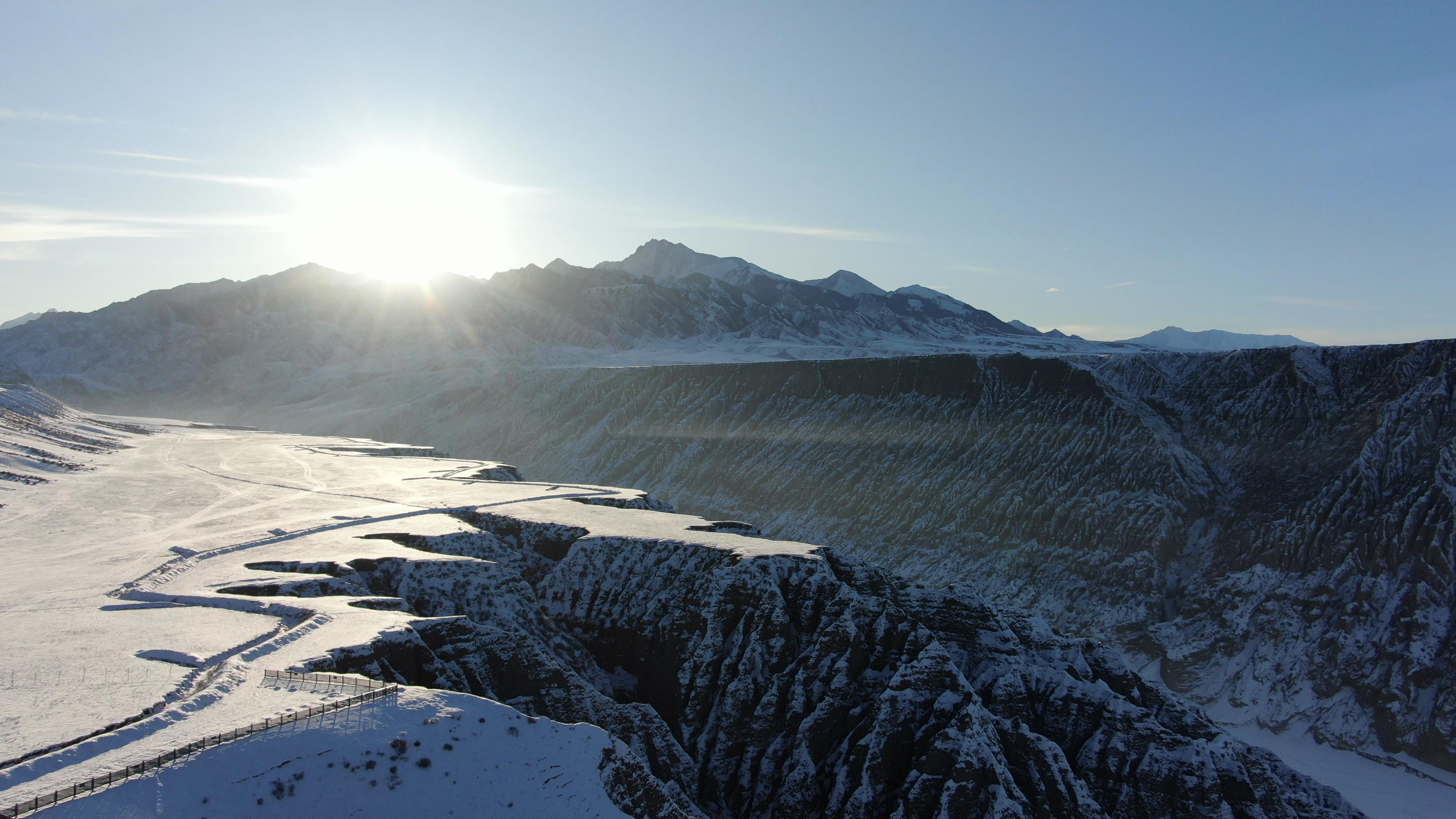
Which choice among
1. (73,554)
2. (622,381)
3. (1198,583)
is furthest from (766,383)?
(73,554)

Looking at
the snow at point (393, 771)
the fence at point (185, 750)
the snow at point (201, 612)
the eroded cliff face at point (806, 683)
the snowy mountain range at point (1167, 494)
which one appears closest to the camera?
the fence at point (185, 750)

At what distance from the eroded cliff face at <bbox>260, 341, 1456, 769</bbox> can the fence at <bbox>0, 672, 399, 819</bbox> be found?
5359 cm

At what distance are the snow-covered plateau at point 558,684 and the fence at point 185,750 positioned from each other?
0.21 meters

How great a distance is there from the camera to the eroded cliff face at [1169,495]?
55.5 m

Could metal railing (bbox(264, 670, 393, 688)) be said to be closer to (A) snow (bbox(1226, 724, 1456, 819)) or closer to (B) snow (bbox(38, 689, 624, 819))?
(B) snow (bbox(38, 689, 624, 819))

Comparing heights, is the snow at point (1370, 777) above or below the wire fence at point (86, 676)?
below

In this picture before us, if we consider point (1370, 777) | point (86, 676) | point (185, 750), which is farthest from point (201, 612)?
point (1370, 777)

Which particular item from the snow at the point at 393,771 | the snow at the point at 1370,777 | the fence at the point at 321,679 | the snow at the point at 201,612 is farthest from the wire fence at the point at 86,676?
the snow at the point at 1370,777

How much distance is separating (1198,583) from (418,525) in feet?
188

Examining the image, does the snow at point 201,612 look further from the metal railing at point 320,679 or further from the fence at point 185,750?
the metal railing at point 320,679

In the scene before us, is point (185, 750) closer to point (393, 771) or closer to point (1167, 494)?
point (393, 771)

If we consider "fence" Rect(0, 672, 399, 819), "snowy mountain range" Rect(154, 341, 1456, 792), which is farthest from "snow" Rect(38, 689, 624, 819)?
"snowy mountain range" Rect(154, 341, 1456, 792)

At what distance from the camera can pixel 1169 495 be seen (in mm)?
72375

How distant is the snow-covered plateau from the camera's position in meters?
22.3
